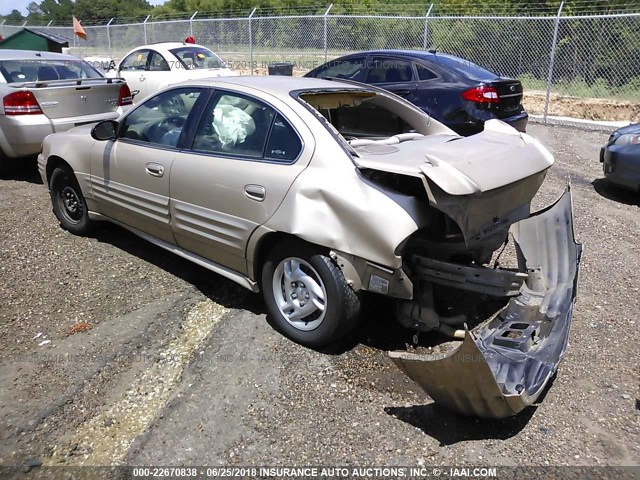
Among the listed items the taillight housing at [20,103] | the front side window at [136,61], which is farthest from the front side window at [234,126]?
the front side window at [136,61]

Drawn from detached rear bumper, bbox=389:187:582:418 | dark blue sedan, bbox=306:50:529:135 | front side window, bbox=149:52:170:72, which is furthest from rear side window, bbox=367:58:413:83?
detached rear bumper, bbox=389:187:582:418

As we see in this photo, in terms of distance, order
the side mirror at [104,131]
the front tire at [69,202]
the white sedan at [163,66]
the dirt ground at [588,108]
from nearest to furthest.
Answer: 1. the side mirror at [104,131]
2. the front tire at [69,202]
3. the white sedan at [163,66]
4. the dirt ground at [588,108]

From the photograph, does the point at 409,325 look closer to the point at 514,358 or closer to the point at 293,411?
the point at 514,358

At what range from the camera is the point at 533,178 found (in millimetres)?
3463

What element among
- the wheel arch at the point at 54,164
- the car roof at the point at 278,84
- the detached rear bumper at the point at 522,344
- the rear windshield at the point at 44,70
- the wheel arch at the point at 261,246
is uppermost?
the rear windshield at the point at 44,70

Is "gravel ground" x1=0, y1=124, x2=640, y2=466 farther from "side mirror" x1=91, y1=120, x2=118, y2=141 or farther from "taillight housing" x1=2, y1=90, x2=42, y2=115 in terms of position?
"taillight housing" x1=2, y1=90, x2=42, y2=115

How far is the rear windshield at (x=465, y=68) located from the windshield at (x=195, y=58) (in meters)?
5.45

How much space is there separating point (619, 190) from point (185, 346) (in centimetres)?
633

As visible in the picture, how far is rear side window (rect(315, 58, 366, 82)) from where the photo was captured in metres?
8.99

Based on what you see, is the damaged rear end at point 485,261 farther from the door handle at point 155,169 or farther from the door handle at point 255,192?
the door handle at point 155,169

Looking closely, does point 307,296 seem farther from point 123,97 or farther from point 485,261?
point 123,97

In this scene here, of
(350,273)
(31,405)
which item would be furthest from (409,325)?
(31,405)

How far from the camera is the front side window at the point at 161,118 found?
421 cm

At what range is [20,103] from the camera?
268 inches
